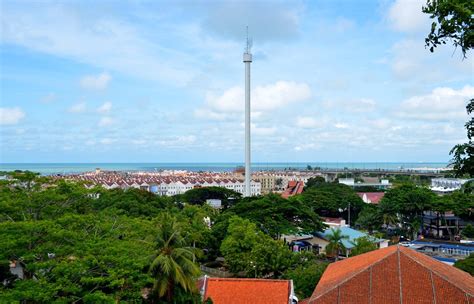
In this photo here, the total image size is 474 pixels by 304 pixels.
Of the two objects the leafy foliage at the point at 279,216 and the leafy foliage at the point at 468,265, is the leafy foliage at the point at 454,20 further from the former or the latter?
the leafy foliage at the point at 279,216

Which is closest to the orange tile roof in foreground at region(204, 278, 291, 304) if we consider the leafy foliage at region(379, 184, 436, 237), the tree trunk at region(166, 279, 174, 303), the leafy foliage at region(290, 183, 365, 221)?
the tree trunk at region(166, 279, 174, 303)

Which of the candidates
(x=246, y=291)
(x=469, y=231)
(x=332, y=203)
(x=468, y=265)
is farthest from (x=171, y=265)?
(x=332, y=203)

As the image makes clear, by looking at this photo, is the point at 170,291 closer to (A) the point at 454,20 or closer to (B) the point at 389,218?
(A) the point at 454,20

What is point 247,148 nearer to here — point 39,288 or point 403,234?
point 403,234

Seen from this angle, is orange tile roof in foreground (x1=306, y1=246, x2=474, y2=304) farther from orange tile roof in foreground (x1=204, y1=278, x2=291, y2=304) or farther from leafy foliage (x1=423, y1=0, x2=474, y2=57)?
leafy foliage (x1=423, y1=0, x2=474, y2=57)

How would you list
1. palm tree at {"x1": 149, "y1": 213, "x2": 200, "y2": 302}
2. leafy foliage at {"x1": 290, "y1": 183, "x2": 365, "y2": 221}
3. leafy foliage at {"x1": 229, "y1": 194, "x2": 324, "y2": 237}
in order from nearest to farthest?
palm tree at {"x1": 149, "y1": 213, "x2": 200, "y2": 302} < leafy foliage at {"x1": 229, "y1": 194, "x2": 324, "y2": 237} < leafy foliage at {"x1": 290, "y1": 183, "x2": 365, "y2": 221}

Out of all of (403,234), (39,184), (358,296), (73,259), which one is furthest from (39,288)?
(403,234)

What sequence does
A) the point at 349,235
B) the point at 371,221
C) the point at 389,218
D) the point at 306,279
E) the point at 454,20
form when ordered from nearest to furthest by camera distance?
the point at 454,20
the point at 306,279
the point at 349,235
the point at 389,218
the point at 371,221
